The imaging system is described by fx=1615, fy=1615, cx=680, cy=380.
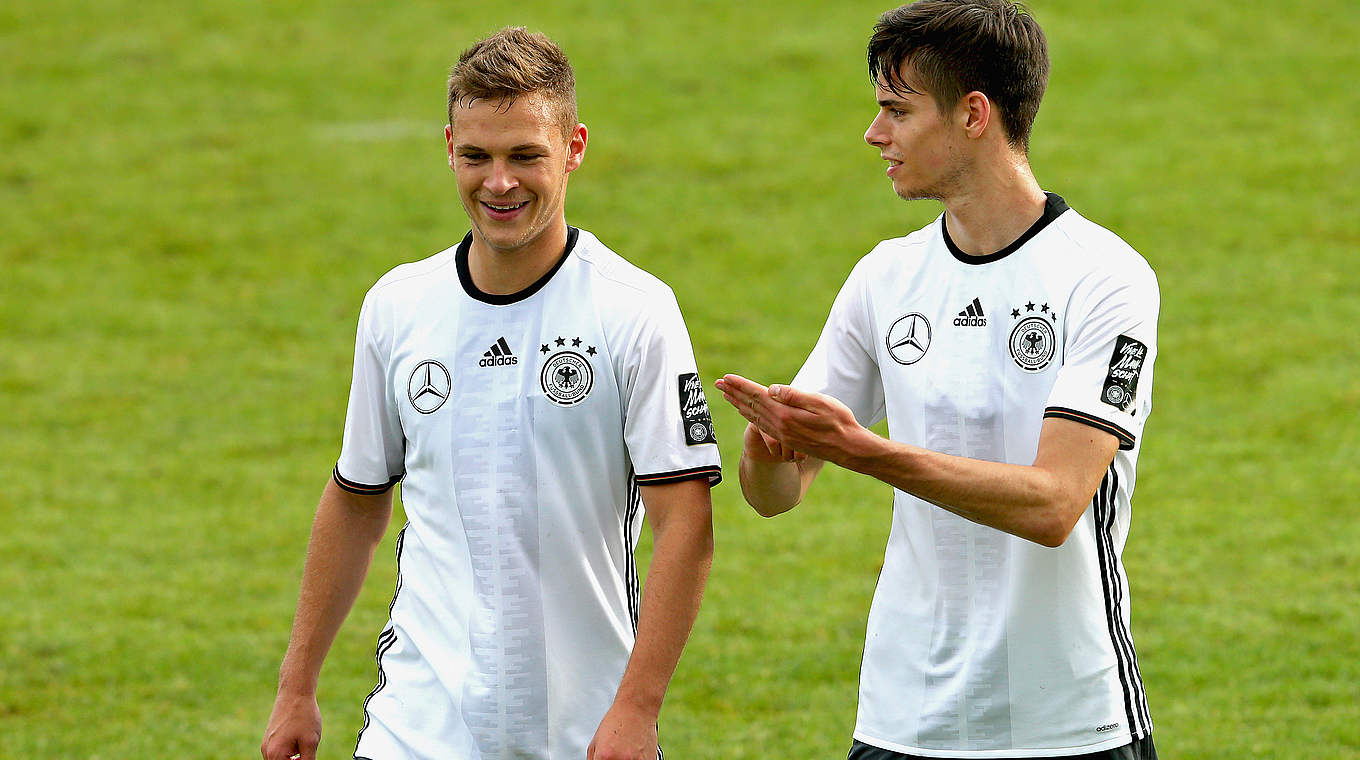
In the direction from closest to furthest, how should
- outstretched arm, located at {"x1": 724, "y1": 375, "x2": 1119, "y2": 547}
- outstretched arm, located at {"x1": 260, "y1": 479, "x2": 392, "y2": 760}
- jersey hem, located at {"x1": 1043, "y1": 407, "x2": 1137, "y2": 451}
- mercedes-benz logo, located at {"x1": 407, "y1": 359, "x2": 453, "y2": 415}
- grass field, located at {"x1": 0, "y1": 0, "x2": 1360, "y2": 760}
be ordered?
outstretched arm, located at {"x1": 724, "y1": 375, "x2": 1119, "y2": 547}, jersey hem, located at {"x1": 1043, "y1": 407, "x2": 1137, "y2": 451}, mercedes-benz logo, located at {"x1": 407, "y1": 359, "x2": 453, "y2": 415}, outstretched arm, located at {"x1": 260, "y1": 479, "x2": 392, "y2": 760}, grass field, located at {"x1": 0, "y1": 0, "x2": 1360, "y2": 760}

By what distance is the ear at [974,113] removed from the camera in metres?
3.74

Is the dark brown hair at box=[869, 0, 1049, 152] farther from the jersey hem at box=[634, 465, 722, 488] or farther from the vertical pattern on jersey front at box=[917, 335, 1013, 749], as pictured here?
the jersey hem at box=[634, 465, 722, 488]

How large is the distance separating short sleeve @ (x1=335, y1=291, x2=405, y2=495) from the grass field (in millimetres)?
3463

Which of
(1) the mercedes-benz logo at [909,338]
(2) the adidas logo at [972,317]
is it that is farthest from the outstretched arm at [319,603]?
(2) the adidas logo at [972,317]

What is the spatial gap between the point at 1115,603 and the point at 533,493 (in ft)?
4.49

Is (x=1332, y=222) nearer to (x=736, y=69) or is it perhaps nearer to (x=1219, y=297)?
(x=1219, y=297)

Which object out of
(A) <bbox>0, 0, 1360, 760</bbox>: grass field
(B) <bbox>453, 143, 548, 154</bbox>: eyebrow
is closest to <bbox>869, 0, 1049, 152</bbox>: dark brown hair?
(B) <bbox>453, 143, 548, 154</bbox>: eyebrow

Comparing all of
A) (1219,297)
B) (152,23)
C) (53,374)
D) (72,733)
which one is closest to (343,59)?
(152,23)

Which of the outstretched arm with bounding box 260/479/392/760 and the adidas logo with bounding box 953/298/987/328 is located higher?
the adidas logo with bounding box 953/298/987/328

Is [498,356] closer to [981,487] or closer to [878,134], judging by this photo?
[878,134]

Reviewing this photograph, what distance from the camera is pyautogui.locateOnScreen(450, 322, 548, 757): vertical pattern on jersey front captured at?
3736 mm

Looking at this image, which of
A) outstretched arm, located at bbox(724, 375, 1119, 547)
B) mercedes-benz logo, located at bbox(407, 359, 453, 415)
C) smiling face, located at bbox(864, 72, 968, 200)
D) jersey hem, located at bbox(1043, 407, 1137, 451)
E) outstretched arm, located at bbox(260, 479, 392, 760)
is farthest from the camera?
outstretched arm, located at bbox(260, 479, 392, 760)

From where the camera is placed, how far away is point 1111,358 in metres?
3.54

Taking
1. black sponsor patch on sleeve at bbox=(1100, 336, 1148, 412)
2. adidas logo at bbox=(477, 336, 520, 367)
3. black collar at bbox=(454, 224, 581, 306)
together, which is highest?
black collar at bbox=(454, 224, 581, 306)
